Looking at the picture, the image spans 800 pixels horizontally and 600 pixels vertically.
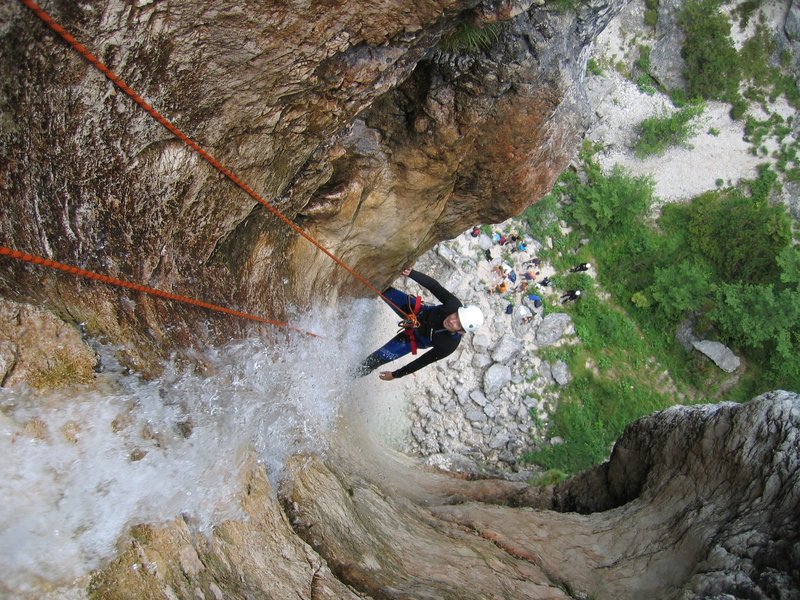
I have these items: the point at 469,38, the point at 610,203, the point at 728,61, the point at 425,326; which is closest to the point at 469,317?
the point at 425,326

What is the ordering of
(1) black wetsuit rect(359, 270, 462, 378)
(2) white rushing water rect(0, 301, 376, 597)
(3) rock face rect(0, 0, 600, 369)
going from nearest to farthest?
(2) white rushing water rect(0, 301, 376, 597), (3) rock face rect(0, 0, 600, 369), (1) black wetsuit rect(359, 270, 462, 378)

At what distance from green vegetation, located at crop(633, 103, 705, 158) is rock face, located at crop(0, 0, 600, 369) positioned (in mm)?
9228

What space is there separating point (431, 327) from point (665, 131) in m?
11.6

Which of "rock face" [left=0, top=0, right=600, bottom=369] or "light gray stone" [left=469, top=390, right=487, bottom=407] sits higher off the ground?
"rock face" [left=0, top=0, right=600, bottom=369]

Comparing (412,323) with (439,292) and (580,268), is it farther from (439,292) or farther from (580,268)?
(580,268)

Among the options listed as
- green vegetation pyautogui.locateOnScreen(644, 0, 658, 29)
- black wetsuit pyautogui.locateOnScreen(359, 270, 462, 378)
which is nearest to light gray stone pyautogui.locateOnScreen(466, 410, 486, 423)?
black wetsuit pyautogui.locateOnScreen(359, 270, 462, 378)

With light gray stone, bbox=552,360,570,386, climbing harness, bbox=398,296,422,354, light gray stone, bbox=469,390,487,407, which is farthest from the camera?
light gray stone, bbox=552,360,570,386

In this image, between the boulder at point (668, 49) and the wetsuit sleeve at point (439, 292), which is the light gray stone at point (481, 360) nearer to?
the wetsuit sleeve at point (439, 292)

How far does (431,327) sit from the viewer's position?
756 cm

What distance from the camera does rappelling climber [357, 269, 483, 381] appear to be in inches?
269

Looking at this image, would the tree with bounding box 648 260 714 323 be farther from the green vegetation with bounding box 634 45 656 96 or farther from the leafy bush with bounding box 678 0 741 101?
the leafy bush with bounding box 678 0 741 101

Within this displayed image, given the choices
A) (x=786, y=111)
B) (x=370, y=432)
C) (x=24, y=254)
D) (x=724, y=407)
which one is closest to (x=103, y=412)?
(x=24, y=254)

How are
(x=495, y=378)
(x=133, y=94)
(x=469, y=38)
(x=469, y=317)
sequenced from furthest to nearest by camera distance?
(x=495, y=378), (x=469, y=317), (x=469, y=38), (x=133, y=94)

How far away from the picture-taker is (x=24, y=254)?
288 cm
